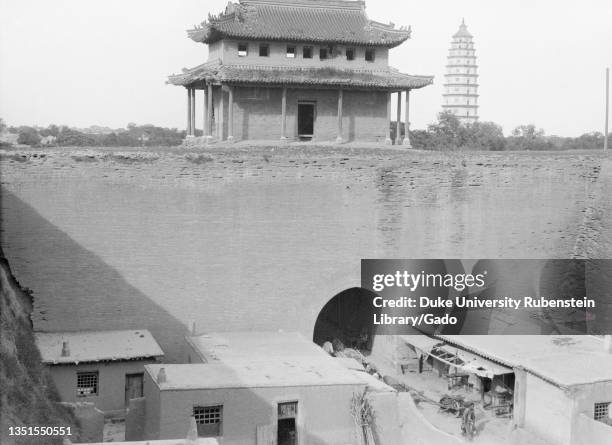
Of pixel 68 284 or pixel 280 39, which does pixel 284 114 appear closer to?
pixel 280 39

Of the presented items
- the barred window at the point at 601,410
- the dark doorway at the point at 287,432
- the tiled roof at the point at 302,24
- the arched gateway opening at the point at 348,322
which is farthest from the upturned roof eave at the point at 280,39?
the barred window at the point at 601,410

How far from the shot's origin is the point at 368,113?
24156 mm

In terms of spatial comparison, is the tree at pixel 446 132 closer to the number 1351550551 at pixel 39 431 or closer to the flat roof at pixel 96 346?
the flat roof at pixel 96 346

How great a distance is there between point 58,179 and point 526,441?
31.8 feet

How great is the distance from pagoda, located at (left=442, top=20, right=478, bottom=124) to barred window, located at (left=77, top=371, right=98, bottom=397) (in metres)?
57.3

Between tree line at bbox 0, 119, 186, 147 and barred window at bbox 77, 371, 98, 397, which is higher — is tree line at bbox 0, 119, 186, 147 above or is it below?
above

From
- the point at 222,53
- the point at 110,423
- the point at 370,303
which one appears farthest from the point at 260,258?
the point at 222,53

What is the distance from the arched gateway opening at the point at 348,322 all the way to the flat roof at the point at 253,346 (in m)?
2.92

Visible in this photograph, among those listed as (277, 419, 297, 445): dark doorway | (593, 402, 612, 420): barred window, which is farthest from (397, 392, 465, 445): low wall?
(593, 402, 612, 420): barred window

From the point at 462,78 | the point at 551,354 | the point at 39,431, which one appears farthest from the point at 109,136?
the point at 39,431

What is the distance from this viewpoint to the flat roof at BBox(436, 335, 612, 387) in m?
15.0

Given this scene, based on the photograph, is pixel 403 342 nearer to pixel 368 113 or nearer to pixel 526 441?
pixel 526 441

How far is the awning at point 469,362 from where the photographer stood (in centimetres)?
1605

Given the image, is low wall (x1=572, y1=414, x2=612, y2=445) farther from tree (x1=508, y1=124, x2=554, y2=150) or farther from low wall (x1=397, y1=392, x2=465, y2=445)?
tree (x1=508, y1=124, x2=554, y2=150)
